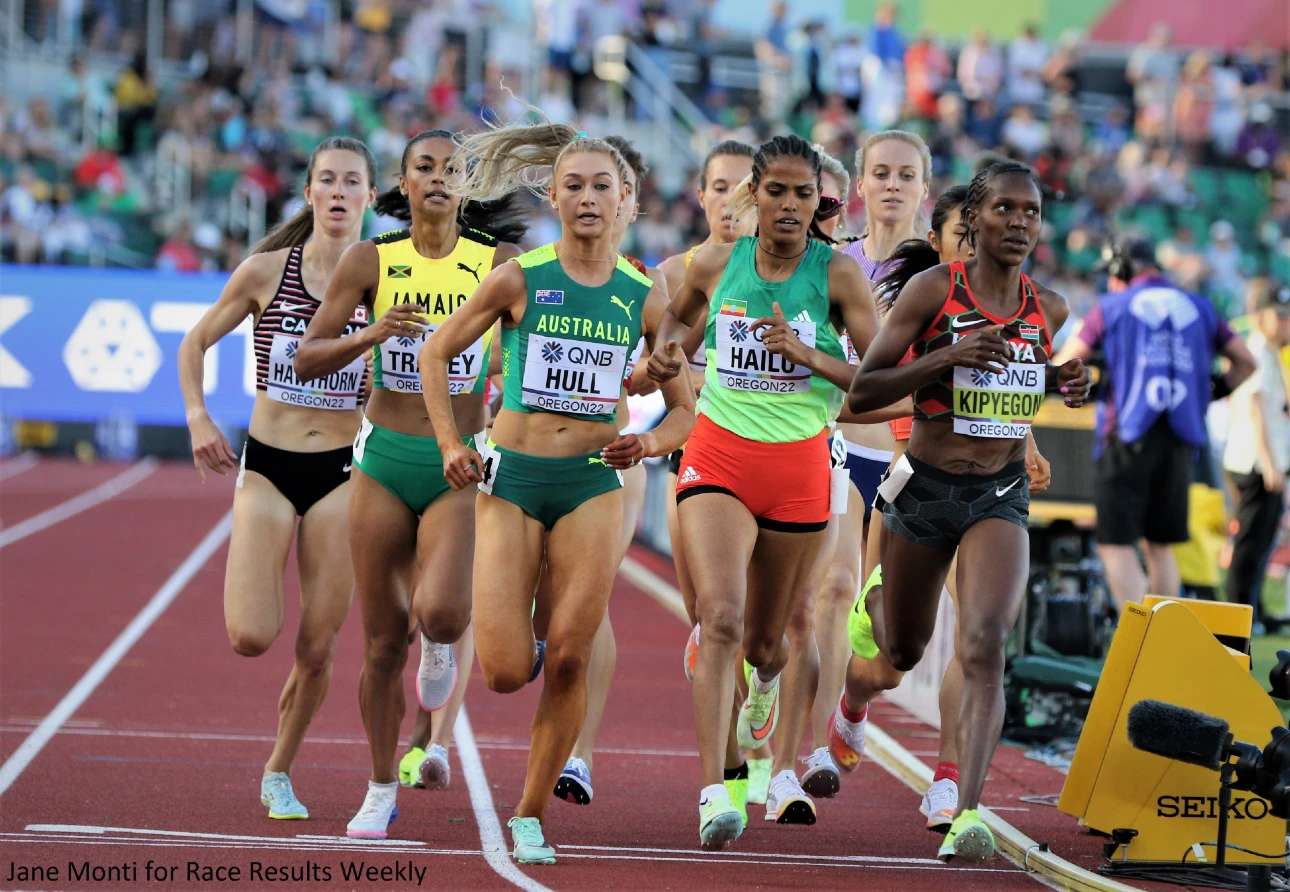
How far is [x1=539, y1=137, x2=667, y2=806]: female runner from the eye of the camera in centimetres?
655

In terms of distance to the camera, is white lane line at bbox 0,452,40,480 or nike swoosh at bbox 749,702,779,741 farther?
white lane line at bbox 0,452,40,480

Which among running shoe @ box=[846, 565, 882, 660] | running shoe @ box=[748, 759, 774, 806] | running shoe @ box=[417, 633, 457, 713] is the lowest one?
running shoe @ box=[748, 759, 774, 806]

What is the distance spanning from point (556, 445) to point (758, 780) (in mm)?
1833

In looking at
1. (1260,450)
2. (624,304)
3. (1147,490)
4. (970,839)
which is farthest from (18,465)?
(970,839)

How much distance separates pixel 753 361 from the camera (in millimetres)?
6246

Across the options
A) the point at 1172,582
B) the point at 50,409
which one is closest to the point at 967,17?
the point at 50,409

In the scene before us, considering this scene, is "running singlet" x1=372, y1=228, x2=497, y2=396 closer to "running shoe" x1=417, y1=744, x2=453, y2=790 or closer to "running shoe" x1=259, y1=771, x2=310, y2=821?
"running shoe" x1=259, y1=771, x2=310, y2=821

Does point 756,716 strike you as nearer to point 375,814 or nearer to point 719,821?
point 719,821

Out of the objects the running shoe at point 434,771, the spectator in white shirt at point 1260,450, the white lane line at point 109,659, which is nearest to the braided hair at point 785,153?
the running shoe at point 434,771

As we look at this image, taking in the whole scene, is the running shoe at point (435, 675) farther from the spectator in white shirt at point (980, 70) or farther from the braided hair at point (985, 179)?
the spectator in white shirt at point (980, 70)

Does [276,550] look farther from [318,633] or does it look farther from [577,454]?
[577,454]

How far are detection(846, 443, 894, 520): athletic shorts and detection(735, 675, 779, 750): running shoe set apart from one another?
1171mm

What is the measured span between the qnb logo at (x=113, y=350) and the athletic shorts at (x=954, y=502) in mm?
13101

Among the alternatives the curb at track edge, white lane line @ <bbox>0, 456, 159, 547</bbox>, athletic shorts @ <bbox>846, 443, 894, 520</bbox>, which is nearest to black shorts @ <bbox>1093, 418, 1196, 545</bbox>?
the curb at track edge
